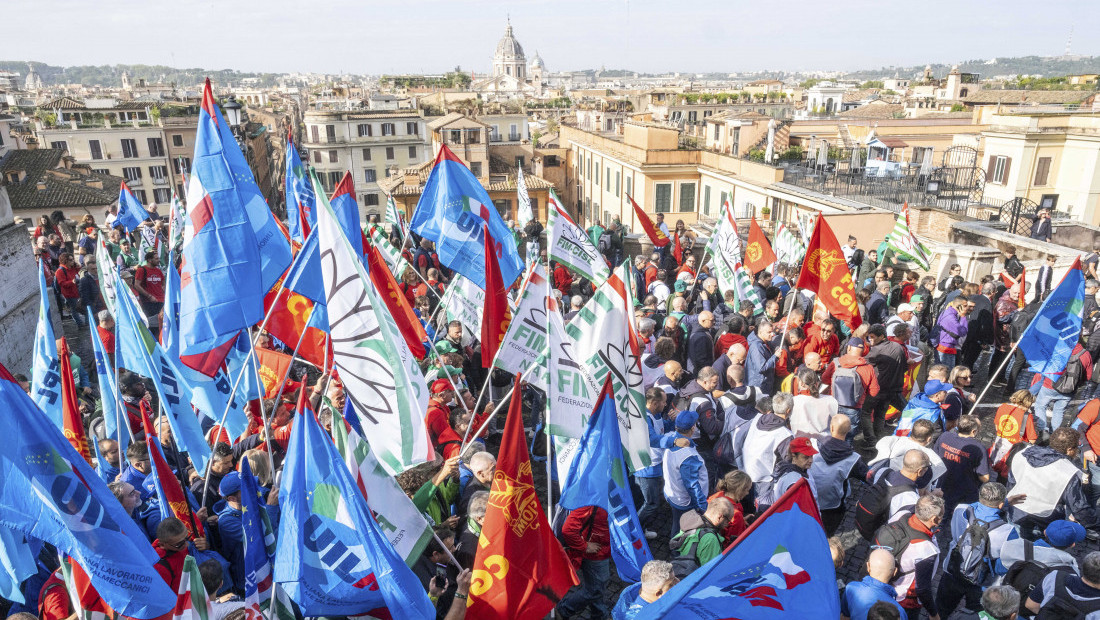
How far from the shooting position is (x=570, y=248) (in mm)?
9047

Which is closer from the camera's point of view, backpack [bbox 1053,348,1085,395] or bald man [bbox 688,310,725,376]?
backpack [bbox 1053,348,1085,395]

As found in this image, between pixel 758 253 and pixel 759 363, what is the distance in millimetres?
3255

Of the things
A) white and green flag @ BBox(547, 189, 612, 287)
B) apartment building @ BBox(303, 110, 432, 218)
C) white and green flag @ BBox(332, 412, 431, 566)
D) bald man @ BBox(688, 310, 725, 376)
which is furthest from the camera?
apartment building @ BBox(303, 110, 432, 218)

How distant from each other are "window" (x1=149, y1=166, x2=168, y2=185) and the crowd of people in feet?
168

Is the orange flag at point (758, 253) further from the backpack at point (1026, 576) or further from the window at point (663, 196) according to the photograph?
the window at point (663, 196)

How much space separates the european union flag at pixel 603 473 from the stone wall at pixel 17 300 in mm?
9779

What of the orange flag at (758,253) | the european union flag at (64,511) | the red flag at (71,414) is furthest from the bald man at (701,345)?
the red flag at (71,414)

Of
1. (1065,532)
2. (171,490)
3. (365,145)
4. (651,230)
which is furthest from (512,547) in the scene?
(365,145)

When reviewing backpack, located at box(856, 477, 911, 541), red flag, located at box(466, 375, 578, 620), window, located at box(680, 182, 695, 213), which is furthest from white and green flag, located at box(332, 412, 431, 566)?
window, located at box(680, 182, 695, 213)

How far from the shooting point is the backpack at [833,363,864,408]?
7.17m

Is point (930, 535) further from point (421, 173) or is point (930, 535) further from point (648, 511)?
point (421, 173)

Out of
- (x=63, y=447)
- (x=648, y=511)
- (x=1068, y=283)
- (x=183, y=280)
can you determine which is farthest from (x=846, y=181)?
(x=63, y=447)

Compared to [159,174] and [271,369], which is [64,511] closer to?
Answer: [271,369]

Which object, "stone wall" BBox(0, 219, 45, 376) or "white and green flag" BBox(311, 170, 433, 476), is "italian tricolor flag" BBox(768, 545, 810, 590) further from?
"stone wall" BBox(0, 219, 45, 376)
